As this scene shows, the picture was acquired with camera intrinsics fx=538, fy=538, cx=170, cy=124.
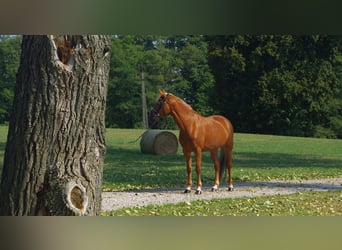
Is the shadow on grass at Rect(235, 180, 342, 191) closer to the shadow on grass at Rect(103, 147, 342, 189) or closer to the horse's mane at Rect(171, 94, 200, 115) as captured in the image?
the shadow on grass at Rect(103, 147, 342, 189)

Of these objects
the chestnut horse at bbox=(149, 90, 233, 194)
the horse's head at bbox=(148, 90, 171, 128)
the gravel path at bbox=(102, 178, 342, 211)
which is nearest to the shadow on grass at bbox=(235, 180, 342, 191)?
the gravel path at bbox=(102, 178, 342, 211)

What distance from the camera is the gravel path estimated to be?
180 inches

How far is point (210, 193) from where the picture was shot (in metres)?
4.67

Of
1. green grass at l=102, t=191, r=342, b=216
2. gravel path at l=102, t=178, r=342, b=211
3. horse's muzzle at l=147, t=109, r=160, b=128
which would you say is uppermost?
horse's muzzle at l=147, t=109, r=160, b=128

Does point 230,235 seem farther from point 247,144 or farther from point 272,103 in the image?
point 272,103

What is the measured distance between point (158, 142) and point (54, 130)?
1951mm

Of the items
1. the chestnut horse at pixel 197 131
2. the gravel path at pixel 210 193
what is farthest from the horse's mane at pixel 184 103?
the gravel path at pixel 210 193

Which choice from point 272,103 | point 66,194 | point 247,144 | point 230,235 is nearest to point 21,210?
point 66,194

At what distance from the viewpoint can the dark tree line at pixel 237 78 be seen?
4.57 m

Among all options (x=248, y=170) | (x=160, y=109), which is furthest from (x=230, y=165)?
(x=160, y=109)

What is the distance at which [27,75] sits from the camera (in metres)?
2.64
